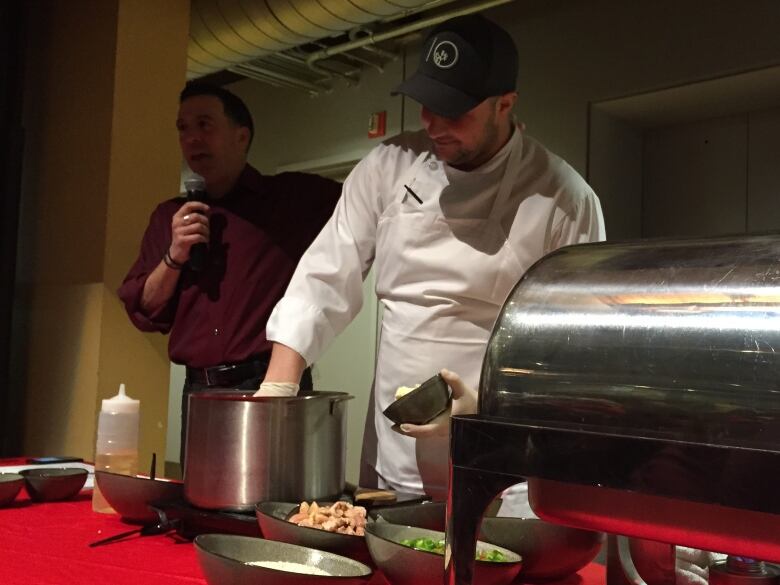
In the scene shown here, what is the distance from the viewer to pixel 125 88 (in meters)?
3.25

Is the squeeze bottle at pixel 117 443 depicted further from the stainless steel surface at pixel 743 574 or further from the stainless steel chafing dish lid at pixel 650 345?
the stainless steel surface at pixel 743 574

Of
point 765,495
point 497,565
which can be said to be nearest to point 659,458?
point 765,495

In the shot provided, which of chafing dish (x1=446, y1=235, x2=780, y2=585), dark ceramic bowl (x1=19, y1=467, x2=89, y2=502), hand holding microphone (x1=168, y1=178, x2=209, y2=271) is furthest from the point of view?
hand holding microphone (x1=168, y1=178, x2=209, y2=271)

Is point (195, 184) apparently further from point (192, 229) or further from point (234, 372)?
point (234, 372)

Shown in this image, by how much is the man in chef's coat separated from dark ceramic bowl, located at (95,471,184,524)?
1.33ft

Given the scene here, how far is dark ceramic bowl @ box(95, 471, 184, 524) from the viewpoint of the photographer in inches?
51.8

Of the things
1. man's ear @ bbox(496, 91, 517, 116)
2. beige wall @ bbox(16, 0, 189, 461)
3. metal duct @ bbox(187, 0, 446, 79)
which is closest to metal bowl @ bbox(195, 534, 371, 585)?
man's ear @ bbox(496, 91, 517, 116)

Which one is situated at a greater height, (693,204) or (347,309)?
(693,204)

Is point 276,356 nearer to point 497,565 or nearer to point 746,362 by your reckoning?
point 497,565

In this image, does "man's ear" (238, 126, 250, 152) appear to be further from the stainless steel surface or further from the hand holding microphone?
the stainless steel surface

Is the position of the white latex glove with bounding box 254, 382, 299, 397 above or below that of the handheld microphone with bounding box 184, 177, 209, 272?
below

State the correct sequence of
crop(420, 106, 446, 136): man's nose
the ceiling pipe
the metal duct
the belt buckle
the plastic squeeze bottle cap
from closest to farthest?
1. the plastic squeeze bottle cap
2. crop(420, 106, 446, 136): man's nose
3. the belt buckle
4. the metal duct
5. the ceiling pipe

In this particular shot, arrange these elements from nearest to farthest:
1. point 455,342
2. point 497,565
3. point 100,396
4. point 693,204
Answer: point 497,565
point 455,342
point 100,396
point 693,204

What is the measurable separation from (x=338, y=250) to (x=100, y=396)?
1699 mm
